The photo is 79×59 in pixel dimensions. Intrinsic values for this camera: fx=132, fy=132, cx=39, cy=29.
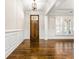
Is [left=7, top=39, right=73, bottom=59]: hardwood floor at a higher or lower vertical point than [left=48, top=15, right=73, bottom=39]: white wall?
lower

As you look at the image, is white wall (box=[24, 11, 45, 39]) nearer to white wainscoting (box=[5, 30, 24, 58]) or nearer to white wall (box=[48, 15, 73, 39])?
white wall (box=[48, 15, 73, 39])

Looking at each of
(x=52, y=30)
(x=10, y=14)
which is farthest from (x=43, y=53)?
(x=52, y=30)

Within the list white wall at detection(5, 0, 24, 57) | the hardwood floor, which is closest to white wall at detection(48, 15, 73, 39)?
the hardwood floor

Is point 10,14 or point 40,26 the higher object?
point 10,14

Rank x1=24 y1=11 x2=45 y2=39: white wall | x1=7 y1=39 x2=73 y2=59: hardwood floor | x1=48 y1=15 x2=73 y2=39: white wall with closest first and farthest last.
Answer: x1=7 y1=39 x2=73 y2=59: hardwood floor → x1=48 y1=15 x2=73 y2=39: white wall → x1=24 y1=11 x2=45 y2=39: white wall

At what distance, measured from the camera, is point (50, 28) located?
1156cm

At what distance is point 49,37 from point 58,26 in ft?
4.06

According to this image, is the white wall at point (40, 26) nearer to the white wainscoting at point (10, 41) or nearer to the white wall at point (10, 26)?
the white wall at point (10, 26)

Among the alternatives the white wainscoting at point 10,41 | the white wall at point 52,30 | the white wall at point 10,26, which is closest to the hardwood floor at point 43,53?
the white wainscoting at point 10,41

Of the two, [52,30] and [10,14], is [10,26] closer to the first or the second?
[10,14]

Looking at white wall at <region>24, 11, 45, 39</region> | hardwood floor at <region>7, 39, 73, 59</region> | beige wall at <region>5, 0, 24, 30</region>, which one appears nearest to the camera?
hardwood floor at <region>7, 39, 73, 59</region>

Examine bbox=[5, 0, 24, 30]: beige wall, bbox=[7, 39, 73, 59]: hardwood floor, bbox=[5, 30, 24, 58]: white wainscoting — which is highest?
bbox=[5, 0, 24, 30]: beige wall
